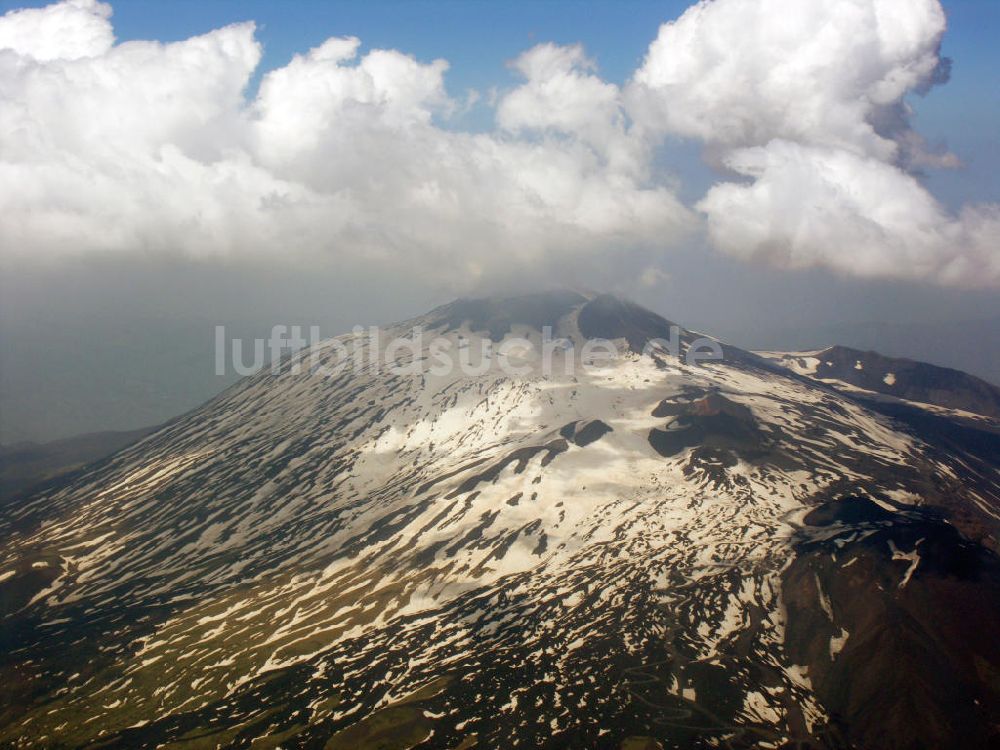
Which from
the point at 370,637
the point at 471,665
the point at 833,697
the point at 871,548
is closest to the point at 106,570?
the point at 370,637

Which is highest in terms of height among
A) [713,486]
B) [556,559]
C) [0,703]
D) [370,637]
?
[713,486]

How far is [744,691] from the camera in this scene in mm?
110625

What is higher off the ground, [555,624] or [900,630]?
[900,630]

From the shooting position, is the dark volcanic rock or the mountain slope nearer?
the dark volcanic rock

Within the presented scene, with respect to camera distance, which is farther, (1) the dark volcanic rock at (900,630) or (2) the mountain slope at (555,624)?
(2) the mountain slope at (555,624)

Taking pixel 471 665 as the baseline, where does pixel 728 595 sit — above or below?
above

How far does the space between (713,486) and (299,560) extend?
115386 mm

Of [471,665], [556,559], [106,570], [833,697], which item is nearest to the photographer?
Result: [833,697]

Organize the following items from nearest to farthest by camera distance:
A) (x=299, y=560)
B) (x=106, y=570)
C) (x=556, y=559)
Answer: (x=556, y=559)
(x=299, y=560)
(x=106, y=570)

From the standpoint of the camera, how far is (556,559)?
163 metres

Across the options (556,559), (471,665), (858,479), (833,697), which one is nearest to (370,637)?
(471,665)

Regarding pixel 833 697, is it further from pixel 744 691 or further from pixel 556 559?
pixel 556 559

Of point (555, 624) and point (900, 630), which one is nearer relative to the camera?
point (900, 630)

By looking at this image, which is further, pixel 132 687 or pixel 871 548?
pixel 871 548
